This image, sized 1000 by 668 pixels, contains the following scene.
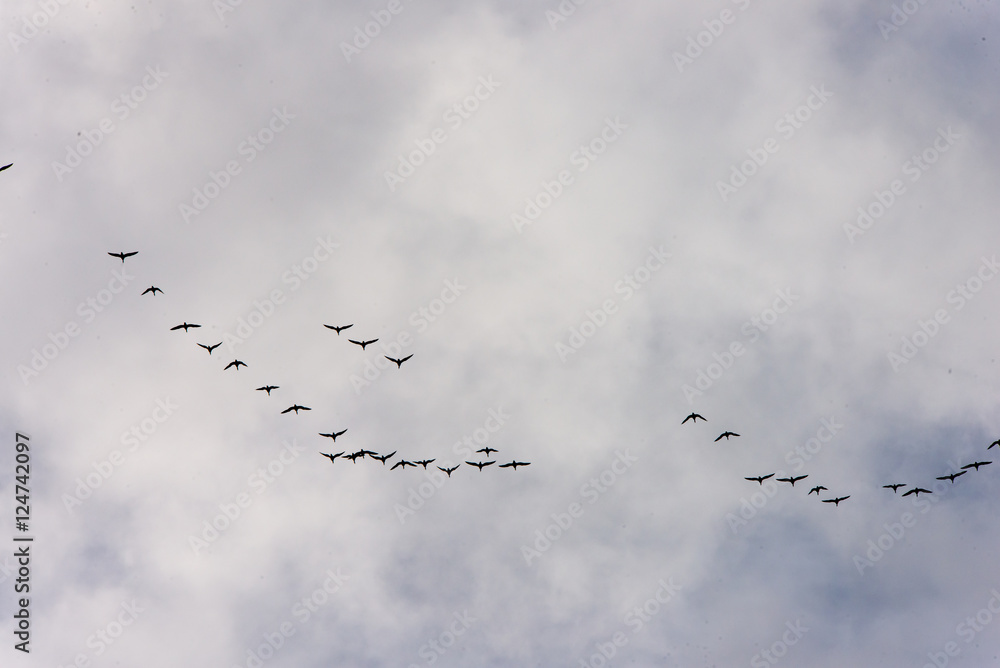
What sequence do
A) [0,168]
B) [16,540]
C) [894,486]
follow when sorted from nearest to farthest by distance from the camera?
[0,168]
[16,540]
[894,486]

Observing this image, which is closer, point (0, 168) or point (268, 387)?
point (0, 168)

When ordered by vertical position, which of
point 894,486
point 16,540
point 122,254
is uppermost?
point 894,486

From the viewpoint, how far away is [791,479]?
19150cm

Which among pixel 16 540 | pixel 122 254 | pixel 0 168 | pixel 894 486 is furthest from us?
pixel 894 486

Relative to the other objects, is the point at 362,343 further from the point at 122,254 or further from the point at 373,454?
the point at 122,254

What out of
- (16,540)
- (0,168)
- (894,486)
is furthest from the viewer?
(894,486)

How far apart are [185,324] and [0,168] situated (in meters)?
46.2

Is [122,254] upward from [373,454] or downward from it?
upward

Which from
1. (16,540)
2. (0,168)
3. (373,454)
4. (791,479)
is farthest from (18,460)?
(791,479)

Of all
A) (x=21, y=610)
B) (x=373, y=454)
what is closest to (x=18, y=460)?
(x=21, y=610)

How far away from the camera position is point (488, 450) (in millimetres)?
180500

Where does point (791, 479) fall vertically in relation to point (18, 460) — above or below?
above

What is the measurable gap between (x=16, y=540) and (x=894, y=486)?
15091cm

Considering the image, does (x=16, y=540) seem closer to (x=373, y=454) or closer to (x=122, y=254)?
(x=122, y=254)
